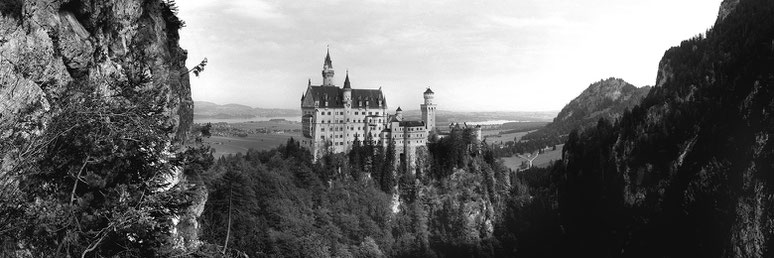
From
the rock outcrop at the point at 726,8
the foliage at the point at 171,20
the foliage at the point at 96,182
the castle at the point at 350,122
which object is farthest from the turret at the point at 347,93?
the rock outcrop at the point at 726,8

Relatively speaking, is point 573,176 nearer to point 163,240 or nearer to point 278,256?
point 278,256

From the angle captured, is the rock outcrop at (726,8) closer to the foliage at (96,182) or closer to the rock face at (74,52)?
the rock face at (74,52)

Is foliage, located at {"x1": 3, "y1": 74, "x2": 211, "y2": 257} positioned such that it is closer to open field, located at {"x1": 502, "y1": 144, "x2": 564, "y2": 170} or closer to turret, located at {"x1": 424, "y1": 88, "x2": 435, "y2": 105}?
turret, located at {"x1": 424, "y1": 88, "x2": 435, "y2": 105}

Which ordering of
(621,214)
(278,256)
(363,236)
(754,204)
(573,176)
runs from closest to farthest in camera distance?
1. (278,256)
2. (754,204)
3. (363,236)
4. (621,214)
5. (573,176)

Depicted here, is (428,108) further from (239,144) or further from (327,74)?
(239,144)

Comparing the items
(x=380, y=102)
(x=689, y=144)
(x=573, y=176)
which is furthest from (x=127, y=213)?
(x=573, y=176)

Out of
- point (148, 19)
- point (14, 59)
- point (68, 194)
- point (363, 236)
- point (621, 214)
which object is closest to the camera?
point (68, 194)

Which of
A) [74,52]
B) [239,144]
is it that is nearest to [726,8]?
[239,144]
